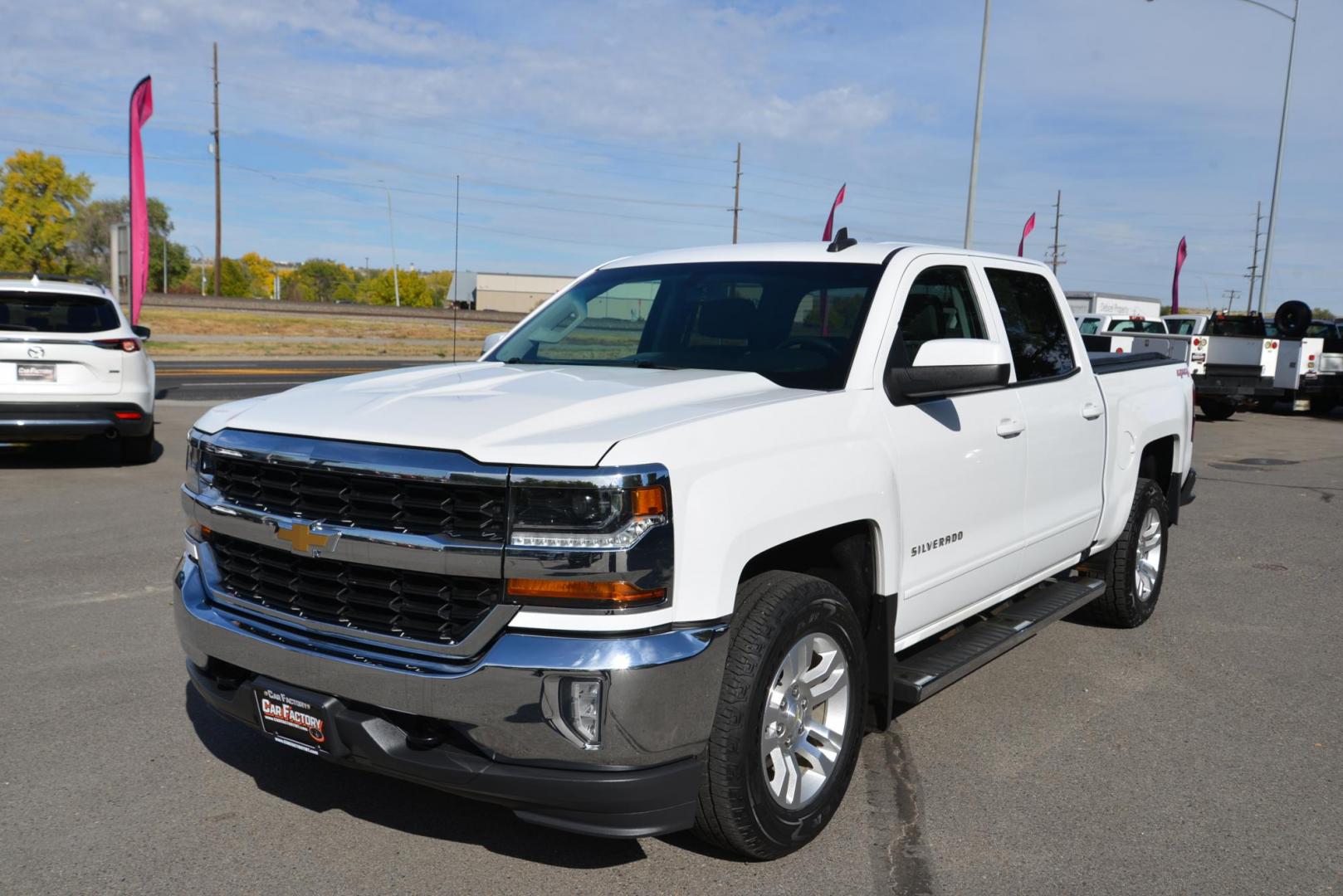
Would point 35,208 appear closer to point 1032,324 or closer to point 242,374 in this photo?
point 242,374

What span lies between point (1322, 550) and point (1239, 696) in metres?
4.11

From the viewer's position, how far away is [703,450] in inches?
123

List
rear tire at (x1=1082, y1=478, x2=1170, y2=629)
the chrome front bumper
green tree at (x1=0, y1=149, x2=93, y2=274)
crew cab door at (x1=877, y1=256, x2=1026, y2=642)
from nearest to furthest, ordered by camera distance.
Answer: the chrome front bumper → crew cab door at (x1=877, y1=256, x2=1026, y2=642) → rear tire at (x1=1082, y1=478, x2=1170, y2=629) → green tree at (x1=0, y1=149, x2=93, y2=274)

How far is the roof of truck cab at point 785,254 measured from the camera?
4586mm

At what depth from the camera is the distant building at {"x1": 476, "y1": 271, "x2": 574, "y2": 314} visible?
75.3m

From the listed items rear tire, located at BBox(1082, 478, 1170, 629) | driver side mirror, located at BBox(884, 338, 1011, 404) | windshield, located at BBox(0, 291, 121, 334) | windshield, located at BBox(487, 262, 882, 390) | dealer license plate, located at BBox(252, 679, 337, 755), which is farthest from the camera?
windshield, located at BBox(0, 291, 121, 334)

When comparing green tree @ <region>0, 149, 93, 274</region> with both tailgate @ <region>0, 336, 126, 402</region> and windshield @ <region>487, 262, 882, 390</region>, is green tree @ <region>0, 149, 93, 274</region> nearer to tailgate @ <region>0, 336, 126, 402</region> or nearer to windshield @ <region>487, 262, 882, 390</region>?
tailgate @ <region>0, 336, 126, 402</region>

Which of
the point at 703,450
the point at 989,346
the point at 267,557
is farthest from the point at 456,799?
the point at 989,346

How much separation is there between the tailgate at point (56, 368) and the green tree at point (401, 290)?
11705 cm

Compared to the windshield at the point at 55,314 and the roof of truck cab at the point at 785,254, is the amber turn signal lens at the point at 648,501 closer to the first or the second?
the roof of truck cab at the point at 785,254

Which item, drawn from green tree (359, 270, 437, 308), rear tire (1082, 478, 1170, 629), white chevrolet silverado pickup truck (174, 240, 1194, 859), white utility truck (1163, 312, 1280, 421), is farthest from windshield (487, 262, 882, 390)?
green tree (359, 270, 437, 308)

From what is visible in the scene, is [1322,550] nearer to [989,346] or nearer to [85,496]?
[989,346]

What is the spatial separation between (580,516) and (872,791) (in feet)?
5.93

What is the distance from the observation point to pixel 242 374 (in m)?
23.6
